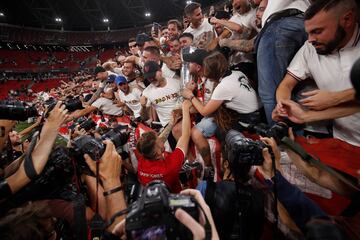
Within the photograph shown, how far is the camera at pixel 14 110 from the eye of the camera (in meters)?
1.58

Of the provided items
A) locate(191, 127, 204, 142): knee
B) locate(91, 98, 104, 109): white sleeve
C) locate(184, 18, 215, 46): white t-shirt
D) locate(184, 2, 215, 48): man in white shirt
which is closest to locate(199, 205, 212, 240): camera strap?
locate(191, 127, 204, 142): knee

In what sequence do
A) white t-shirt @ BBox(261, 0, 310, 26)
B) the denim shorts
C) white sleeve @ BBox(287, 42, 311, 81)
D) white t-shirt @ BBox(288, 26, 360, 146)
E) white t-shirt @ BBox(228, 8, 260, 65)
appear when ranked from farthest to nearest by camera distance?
1. the denim shorts
2. white t-shirt @ BBox(228, 8, 260, 65)
3. white t-shirt @ BBox(261, 0, 310, 26)
4. white sleeve @ BBox(287, 42, 311, 81)
5. white t-shirt @ BBox(288, 26, 360, 146)

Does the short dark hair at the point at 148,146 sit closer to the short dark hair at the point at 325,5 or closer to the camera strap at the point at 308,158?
the camera strap at the point at 308,158

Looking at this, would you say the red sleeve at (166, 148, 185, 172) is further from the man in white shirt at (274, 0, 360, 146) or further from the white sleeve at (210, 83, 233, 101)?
the man in white shirt at (274, 0, 360, 146)

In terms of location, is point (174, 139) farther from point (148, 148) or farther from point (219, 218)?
point (219, 218)

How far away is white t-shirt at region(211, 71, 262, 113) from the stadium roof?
18412mm

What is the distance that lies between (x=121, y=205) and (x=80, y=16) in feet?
93.8

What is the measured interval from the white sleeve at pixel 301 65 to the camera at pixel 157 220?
1.46 meters

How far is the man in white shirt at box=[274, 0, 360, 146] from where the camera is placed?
4.98ft

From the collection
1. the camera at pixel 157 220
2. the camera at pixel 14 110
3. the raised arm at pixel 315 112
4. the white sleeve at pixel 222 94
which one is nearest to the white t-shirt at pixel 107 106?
the white sleeve at pixel 222 94

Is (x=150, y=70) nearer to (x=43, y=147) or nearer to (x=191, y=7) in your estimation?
(x=191, y=7)

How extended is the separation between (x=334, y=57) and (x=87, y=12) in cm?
2698

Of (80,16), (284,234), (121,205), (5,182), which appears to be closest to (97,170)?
(121,205)

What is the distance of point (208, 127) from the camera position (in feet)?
9.58
